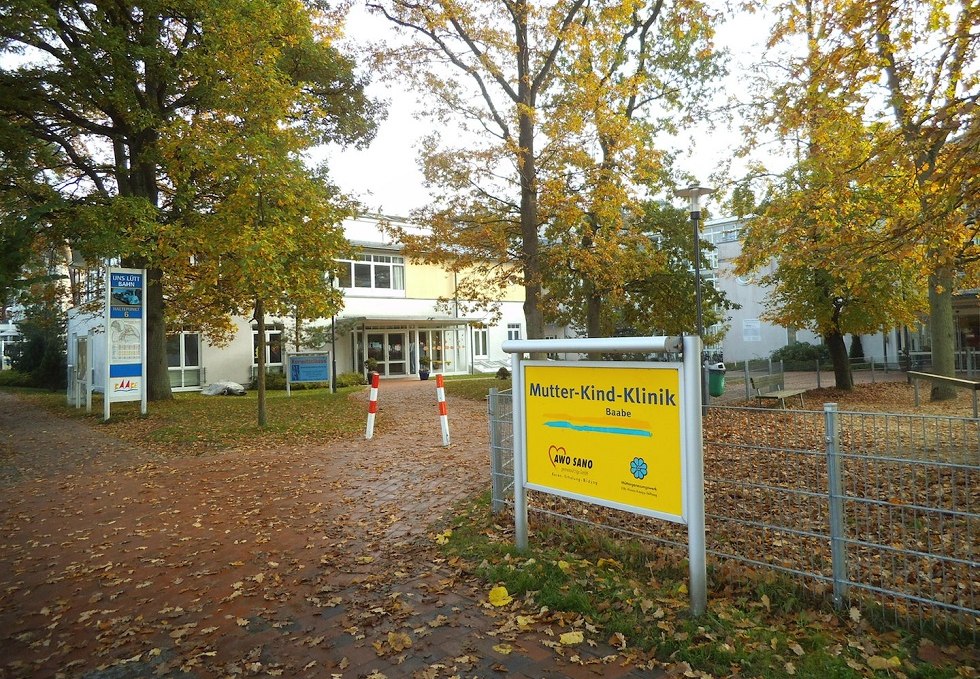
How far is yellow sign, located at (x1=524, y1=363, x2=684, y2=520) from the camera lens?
12.8 feet

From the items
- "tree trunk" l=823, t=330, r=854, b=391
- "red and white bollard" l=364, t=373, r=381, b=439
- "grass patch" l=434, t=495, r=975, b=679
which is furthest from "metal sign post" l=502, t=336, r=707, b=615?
"tree trunk" l=823, t=330, r=854, b=391

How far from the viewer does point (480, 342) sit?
124 feet

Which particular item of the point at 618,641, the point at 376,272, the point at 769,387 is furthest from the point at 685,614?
the point at 376,272

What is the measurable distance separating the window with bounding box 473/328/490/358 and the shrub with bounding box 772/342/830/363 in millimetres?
16322

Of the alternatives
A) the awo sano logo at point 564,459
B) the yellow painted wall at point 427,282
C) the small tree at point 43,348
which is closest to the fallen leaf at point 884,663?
the awo sano logo at point 564,459

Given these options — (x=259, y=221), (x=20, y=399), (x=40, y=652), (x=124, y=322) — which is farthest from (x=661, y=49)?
(x=20, y=399)

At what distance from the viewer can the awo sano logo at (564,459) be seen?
4.46 meters

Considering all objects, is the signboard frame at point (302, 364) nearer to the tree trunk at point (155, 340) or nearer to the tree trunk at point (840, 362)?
the tree trunk at point (155, 340)

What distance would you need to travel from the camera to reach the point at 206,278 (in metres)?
12.6

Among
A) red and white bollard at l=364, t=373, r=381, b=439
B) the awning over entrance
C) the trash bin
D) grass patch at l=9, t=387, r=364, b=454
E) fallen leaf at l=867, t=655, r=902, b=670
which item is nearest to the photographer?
fallen leaf at l=867, t=655, r=902, b=670

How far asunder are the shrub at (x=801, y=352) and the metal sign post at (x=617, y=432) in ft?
103

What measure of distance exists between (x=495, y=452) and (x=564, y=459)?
1.44 meters

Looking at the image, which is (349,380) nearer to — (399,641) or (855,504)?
(399,641)

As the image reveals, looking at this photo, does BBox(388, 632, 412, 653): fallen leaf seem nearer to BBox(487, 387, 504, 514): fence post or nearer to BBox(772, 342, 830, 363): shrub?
BBox(487, 387, 504, 514): fence post
